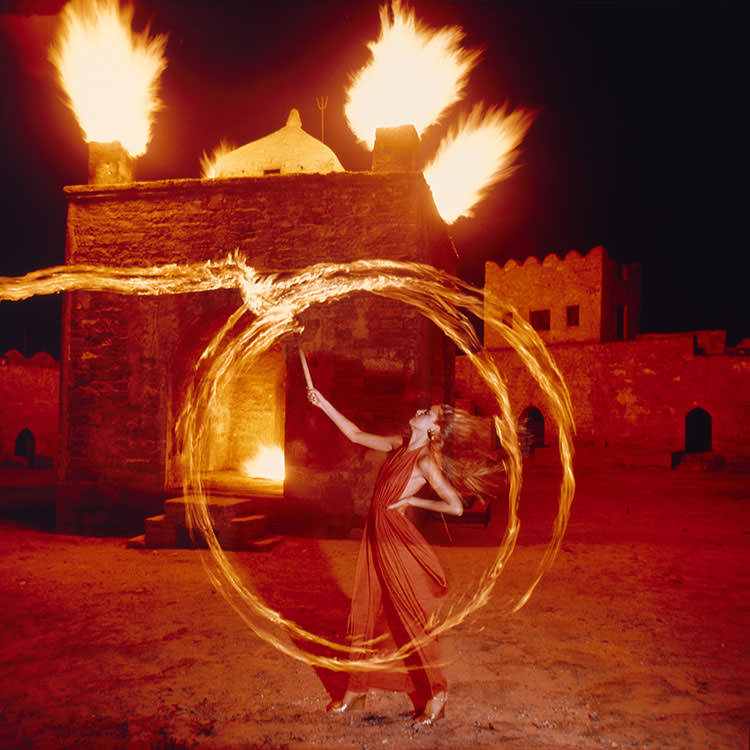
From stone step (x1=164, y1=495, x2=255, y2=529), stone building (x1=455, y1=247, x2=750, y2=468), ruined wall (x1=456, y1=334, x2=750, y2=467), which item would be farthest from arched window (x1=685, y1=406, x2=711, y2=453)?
stone step (x1=164, y1=495, x2=255, y2=529)

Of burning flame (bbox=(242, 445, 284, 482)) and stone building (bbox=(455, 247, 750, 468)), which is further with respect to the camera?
stone building (bbox=(455, 247, 750, 468))

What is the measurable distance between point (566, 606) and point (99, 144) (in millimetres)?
10422

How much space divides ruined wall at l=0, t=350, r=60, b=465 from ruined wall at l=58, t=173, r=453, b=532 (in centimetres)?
1339

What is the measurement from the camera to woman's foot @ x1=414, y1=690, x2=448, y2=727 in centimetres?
354

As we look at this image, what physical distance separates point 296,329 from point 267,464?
185 inches

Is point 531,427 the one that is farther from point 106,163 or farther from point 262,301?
point 106,163

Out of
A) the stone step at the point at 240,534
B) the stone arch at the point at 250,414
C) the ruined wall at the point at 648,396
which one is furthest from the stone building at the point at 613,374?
the stone step at the point at 240,534

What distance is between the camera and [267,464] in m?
12.6

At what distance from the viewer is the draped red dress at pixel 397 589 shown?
11.8 feet

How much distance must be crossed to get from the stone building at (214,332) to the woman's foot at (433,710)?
5.14m

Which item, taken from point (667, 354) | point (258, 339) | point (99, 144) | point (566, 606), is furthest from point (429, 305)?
point (667, 354)

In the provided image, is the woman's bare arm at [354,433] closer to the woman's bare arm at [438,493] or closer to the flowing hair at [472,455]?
the woman's bare arm at [438,493]

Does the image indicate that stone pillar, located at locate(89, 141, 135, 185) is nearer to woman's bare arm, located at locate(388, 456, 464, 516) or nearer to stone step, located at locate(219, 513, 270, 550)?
stone step, located at locate(219, 513, 270, 550)

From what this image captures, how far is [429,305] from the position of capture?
941 centimetres
